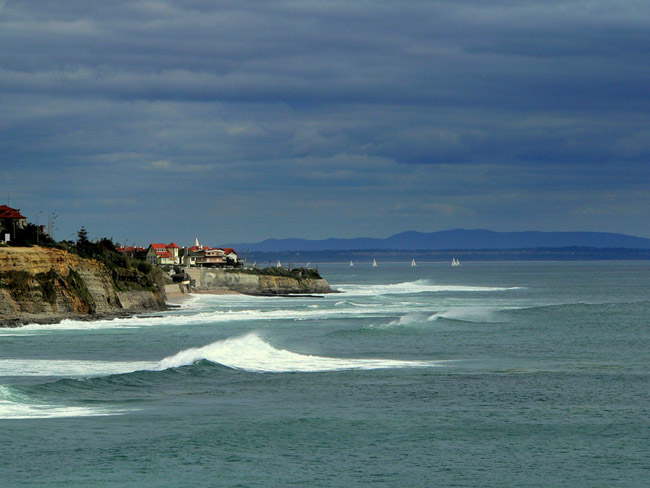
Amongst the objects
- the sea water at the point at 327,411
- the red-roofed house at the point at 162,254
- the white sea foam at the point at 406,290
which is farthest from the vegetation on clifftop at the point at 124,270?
the red-roofed house at the point at 162,254

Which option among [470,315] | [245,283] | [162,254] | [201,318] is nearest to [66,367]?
[201,318]

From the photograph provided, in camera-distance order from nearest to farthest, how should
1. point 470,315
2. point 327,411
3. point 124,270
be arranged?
1. point 327,411
2. point 470,315
3. point 124,270

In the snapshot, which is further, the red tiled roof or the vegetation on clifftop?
the red tiled roof

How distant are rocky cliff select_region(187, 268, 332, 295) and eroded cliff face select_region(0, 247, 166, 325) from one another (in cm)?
5698

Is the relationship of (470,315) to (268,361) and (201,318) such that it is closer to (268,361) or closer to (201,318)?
(201,318)

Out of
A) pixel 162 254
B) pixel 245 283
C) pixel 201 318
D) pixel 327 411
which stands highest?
pixel 162 254

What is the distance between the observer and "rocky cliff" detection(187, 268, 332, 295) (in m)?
144

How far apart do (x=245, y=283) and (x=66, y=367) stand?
98.3 metres

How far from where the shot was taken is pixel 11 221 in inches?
3984

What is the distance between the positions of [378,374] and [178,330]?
31224 mm

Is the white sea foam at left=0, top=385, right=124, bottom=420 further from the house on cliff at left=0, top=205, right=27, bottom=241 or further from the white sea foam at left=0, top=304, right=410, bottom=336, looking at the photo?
the house on cliff at left=0, top=205, right=27, bottom=241

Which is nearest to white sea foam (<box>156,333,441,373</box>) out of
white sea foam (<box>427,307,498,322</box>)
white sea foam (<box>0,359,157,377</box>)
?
white sea foam (<box>0,359,157,377</box>)

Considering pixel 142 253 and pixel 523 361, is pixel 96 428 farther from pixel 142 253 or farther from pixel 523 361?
pixel 142 253

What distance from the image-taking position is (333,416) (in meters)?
31.5
